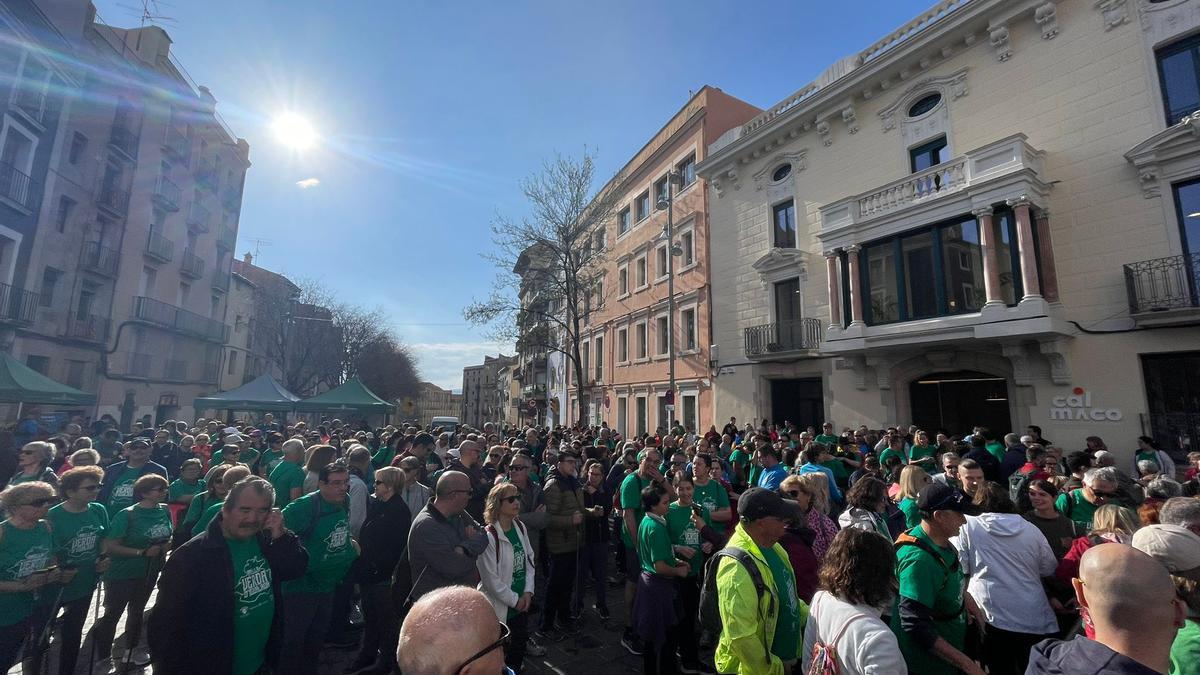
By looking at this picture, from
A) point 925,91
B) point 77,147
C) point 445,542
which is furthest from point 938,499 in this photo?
point 77,147

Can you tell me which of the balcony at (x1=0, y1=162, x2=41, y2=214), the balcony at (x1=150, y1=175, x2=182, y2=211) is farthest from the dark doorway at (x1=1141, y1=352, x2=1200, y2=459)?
the balcony at (x1=150, y1=175, x2=182, y2=211)

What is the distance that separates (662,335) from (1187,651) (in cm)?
2135

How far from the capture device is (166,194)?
954 inches

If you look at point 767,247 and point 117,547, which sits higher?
point 767,247

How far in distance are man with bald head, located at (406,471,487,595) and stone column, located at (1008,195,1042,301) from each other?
A: 506 inches

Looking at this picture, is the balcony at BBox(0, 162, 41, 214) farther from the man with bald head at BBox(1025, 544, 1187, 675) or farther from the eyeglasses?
the man with bald head at BBox(1025, 544, 1187, 675)

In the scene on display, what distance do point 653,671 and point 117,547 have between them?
4.72 m

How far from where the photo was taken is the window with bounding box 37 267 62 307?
58.3 ft

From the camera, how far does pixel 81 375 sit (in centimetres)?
1947

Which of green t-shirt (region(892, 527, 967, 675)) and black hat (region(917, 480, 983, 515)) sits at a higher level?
black hat (region(917, 480, 983, 515))

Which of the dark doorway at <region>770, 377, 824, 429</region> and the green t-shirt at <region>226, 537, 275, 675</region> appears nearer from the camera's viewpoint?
the green t-shirt at <region>226, 537, 275, 675</region>

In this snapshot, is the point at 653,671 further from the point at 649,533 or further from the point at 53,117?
the point at 53,117

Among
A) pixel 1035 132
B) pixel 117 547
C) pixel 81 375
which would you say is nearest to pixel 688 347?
pixel 1035 132

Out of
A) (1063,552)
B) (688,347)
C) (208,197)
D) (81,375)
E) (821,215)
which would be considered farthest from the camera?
(208,197)
